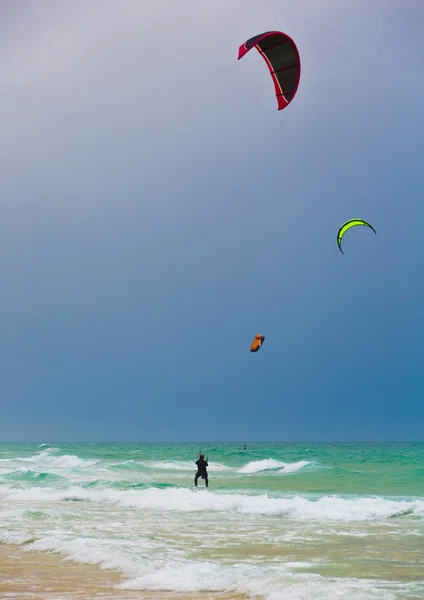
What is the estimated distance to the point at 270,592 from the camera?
796cm

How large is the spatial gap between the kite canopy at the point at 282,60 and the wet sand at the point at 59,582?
916 centimetres

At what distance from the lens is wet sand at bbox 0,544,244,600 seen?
25.5ft

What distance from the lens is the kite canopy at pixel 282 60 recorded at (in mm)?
13328

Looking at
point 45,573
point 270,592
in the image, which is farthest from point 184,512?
point 270,592

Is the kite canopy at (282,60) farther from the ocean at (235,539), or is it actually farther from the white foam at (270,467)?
the white foam at (270,467)

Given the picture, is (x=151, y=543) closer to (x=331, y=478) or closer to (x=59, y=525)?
(x=59, y=525)

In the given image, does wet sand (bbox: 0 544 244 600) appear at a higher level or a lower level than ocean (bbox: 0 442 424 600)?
lower

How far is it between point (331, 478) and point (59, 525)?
1887cm

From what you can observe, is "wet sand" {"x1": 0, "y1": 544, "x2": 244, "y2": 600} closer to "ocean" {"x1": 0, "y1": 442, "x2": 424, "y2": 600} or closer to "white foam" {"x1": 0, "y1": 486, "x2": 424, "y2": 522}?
"ocean" {"x1": 0, "y1": 442, "x2": 424, "y2": 600}

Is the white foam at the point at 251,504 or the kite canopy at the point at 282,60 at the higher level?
the kite canopy at the point at 282,60

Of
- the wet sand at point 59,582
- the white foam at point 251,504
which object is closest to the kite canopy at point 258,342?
the white foam at point 251,504

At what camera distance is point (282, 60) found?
1391 cm

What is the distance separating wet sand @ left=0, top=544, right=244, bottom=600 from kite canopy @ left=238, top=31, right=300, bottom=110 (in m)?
9.16

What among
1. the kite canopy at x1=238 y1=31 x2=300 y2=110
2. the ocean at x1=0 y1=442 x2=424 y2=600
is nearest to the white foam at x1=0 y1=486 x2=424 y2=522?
the ocean at x1=0 y1=442 x2=424 y2=600
